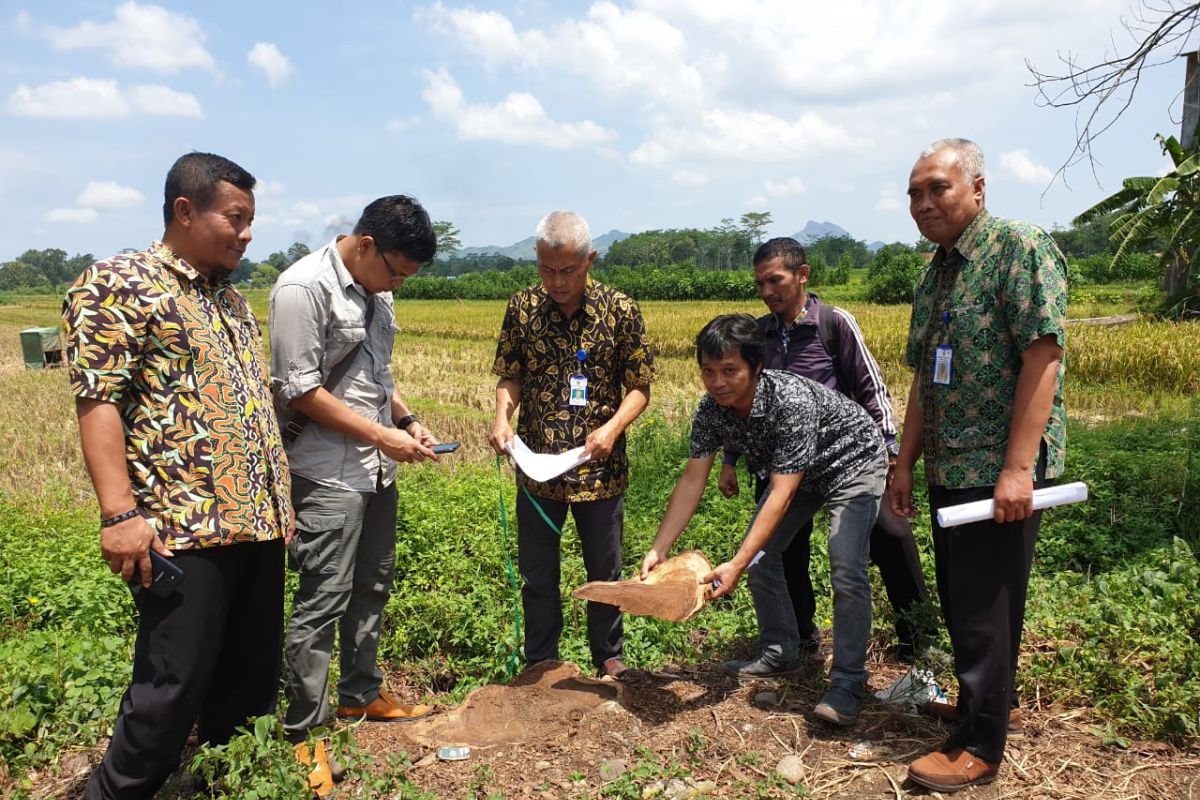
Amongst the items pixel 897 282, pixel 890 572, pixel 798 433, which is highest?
pixel 897 282

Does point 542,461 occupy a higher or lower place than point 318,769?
higher

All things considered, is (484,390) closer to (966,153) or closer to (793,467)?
(793,467)

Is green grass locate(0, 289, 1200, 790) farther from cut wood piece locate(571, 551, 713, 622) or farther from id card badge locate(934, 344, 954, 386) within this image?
id card badge locate(934, 344, 954, 386)

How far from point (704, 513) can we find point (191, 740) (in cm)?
355

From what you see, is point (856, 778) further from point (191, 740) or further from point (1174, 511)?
point (1174, 511)

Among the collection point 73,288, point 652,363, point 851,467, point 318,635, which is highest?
point 73,288

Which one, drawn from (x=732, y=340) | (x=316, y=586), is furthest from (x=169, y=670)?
(x=732, y=340)

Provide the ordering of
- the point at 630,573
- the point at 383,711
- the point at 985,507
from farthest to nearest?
the point at 630,573 < the point at 383,711 < the point at 985,507

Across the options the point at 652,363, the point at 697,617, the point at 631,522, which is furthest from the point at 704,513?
the point at 652,363

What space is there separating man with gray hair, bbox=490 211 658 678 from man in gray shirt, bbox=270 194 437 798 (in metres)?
0.63

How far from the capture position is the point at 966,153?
8.49 ft

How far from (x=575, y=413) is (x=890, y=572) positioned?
1604mm

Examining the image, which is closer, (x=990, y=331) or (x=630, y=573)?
(x=990, y=331)

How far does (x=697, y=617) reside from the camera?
14.2 feet
